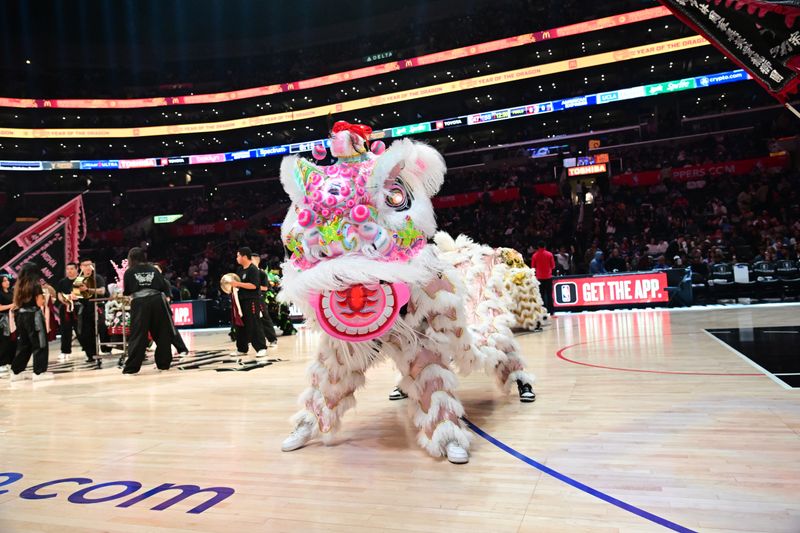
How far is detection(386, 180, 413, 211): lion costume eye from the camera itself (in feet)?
9.53

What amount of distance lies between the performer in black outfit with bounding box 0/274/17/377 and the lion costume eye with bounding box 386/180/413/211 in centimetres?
627

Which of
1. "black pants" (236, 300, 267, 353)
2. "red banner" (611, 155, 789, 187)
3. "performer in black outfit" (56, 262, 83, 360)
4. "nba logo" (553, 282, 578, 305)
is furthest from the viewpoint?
"red banner" (611, 155, 789, 187)

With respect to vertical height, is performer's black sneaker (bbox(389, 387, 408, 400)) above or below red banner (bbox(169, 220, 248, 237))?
below

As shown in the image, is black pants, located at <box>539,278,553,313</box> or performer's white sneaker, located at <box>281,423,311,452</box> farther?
black pants, located at <box>539,278,553,313</box>

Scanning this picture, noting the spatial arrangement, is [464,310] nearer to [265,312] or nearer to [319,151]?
[319,151]

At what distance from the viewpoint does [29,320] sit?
21.6 feet

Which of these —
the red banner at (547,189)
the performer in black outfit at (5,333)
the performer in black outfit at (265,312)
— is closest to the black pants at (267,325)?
the performer in black outfit at (265,312)

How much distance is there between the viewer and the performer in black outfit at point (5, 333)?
703 cm

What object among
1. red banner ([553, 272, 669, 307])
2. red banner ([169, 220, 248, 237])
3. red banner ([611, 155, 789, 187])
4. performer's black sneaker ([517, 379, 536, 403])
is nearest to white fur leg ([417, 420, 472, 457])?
performer's black sneaker ([517, 379, 536, 403])

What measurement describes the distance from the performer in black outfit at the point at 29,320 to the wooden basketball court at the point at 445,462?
172 centimetres

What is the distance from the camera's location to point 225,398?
192 inches

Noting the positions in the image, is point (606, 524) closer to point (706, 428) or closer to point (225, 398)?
point (706, 428)

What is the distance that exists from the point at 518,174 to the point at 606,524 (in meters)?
21.8

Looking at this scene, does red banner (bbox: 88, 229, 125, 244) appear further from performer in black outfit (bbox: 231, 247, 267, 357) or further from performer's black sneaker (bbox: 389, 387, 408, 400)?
performer's black sneaker (bbox: 389, 387, 408, 400)
